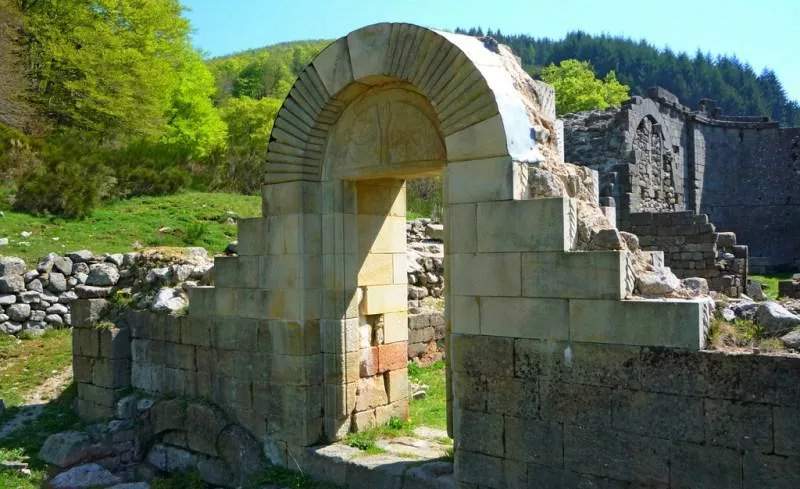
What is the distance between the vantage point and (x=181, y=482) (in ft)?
25.5

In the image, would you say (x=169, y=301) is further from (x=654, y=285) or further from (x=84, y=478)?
(x=654, y=285)

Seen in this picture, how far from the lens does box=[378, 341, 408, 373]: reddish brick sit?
7543 mm

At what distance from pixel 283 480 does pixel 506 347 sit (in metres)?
2.85

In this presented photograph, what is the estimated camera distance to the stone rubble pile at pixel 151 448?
24.7ft

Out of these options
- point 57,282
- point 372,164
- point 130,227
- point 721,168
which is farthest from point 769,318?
point 721,168

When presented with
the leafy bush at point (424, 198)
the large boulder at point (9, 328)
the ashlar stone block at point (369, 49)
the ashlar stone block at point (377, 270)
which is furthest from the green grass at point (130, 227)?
the ashlar stone block at point (369, 49)

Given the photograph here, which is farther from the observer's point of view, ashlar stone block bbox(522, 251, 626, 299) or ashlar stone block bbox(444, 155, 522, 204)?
ashlar stone block bbox(444, 155, 522, 204)

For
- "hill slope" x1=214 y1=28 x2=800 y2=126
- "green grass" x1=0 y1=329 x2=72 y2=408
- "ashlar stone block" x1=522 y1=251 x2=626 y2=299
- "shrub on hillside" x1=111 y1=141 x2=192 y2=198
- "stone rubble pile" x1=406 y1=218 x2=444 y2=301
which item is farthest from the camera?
"hill slope" x1=214 y1=28 x2=800 y2=126

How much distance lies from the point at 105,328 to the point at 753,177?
1110 inches

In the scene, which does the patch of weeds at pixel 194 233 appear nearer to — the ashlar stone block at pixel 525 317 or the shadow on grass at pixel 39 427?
the shadow on grass at pixel 39 427

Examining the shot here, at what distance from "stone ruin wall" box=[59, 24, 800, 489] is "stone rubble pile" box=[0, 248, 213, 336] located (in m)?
1.95

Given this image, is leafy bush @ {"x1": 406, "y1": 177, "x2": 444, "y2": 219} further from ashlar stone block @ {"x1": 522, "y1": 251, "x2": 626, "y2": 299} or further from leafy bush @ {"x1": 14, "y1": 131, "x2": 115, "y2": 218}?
ashlar stone block @ {"x1": 522, "y1": 251, "x2": 626, "y2": 299}

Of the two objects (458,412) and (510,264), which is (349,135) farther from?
(458,412)

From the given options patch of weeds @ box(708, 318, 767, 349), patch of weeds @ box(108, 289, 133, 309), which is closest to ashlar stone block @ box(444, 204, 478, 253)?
patch of weeds @ box(708, 318, 767, 349)
